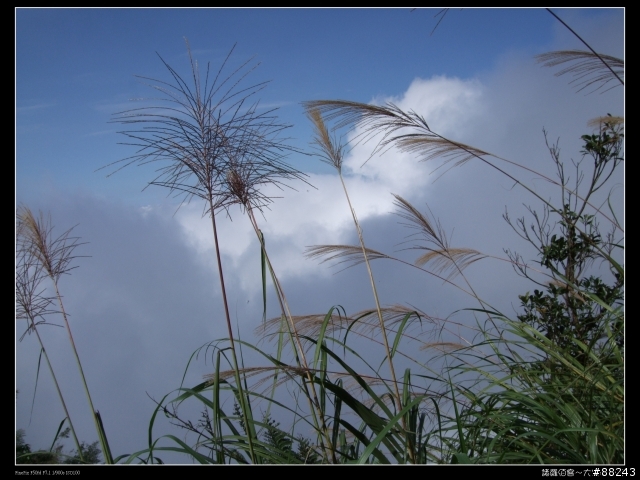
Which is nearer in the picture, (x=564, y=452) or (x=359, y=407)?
(x=359, y=407)

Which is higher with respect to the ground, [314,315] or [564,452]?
[314,315]

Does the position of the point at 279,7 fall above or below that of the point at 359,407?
above

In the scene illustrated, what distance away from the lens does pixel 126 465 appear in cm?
167
